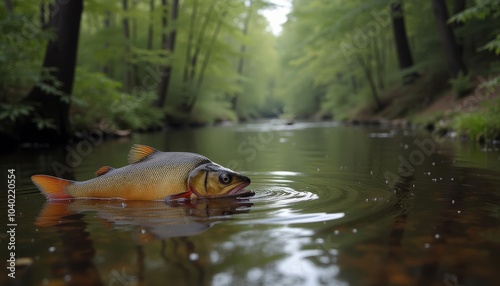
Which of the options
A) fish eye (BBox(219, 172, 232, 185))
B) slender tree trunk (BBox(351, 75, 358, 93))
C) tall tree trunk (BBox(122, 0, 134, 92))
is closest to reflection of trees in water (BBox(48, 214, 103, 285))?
fish eye (BBox(219, 172, 232, 185))

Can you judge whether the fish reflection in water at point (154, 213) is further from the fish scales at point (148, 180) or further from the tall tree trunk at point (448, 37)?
the tall tree trunk at point (448, 37)

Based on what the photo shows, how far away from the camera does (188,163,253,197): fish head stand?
3541mm

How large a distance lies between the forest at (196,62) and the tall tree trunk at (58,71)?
25 millimetres

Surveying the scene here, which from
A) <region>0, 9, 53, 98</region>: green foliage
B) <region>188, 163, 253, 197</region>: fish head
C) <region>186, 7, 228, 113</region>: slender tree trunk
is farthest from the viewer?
<region>186, 7, 228, 113</region>: slender tree trunk

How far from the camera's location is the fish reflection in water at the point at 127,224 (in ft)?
6.81

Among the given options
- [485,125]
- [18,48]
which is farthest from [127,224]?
[18,48]

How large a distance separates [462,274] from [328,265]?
22.6 inches

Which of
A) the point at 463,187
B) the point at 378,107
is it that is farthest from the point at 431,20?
the point at 463,187

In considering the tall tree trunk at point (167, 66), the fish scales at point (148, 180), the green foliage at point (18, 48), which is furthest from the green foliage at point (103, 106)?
the fish scales at point (148, 180)

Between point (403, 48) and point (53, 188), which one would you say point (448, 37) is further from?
point (53, 188)

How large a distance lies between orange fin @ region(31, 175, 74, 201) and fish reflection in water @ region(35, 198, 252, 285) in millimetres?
98

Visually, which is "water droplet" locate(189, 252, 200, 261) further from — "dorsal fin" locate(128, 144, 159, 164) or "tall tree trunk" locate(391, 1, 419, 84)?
"tall tree trunk" locate(391, 1, 419, 84)

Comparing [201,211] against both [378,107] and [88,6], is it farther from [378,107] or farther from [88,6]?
[378,107]

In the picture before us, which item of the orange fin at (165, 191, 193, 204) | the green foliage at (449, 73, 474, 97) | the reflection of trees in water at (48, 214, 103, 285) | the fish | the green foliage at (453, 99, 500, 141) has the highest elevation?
the green foliage at (449, 73, 474, 97)
